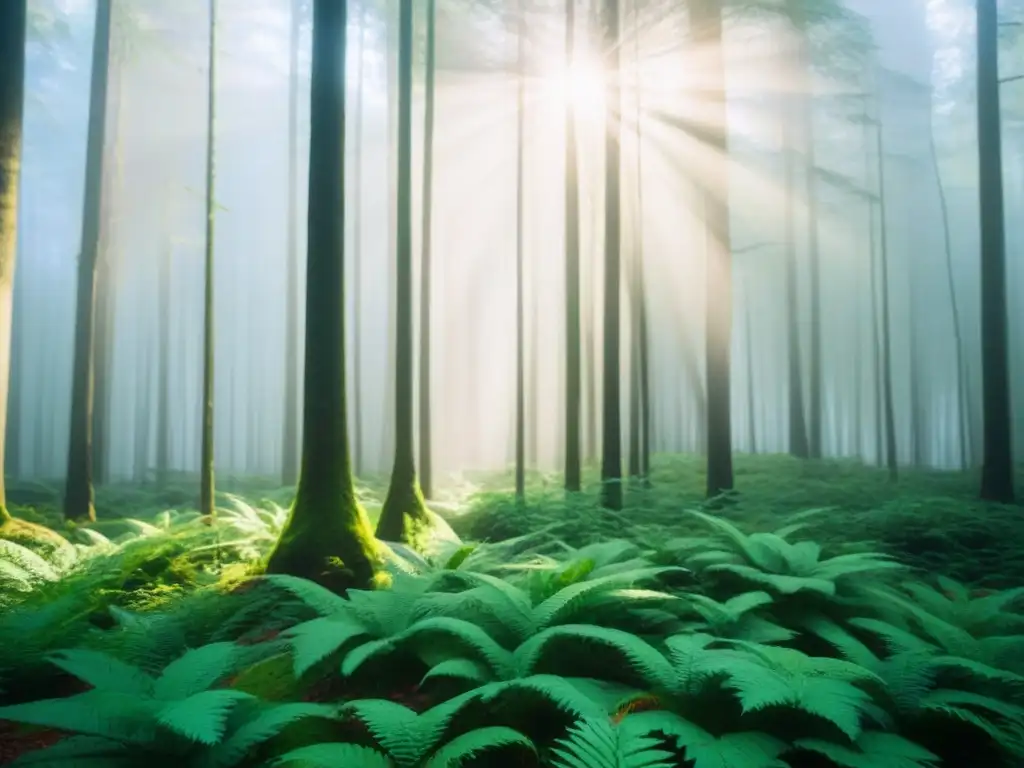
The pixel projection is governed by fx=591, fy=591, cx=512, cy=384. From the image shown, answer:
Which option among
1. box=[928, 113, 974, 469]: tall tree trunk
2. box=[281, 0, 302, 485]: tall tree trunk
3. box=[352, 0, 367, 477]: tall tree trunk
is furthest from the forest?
box=[928, 113, 974, 469]: tall tree trunk

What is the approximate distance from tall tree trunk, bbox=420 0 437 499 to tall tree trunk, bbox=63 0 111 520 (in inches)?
267

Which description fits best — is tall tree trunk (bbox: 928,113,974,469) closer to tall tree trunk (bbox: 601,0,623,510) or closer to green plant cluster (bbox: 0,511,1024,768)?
tall tree trunk (bbox: 601,0,623,510)

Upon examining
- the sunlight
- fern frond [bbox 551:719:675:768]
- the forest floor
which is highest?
the sunlight

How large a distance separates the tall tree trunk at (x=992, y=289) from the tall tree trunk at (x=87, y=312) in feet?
54.6

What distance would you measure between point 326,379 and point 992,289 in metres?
11.3

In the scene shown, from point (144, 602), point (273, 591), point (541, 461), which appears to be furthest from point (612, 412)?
point (541, 461)

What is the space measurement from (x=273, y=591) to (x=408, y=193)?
721cm

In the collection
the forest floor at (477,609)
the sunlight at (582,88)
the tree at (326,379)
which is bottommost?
the forest floor at (477,609)

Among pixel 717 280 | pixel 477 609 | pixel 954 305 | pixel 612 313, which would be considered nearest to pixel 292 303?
Result: pixel 612 313

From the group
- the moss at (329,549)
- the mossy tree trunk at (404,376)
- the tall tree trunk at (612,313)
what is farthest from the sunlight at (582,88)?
the moss at (329,549)

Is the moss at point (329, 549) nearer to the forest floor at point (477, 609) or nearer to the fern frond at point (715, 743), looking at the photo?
the forest floor at point (477, 609)

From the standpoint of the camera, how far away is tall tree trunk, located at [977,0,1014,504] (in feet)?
33.4

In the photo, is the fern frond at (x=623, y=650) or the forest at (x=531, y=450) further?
the fern frond at (x=623, y=650)

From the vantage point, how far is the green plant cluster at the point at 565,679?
2709mm
